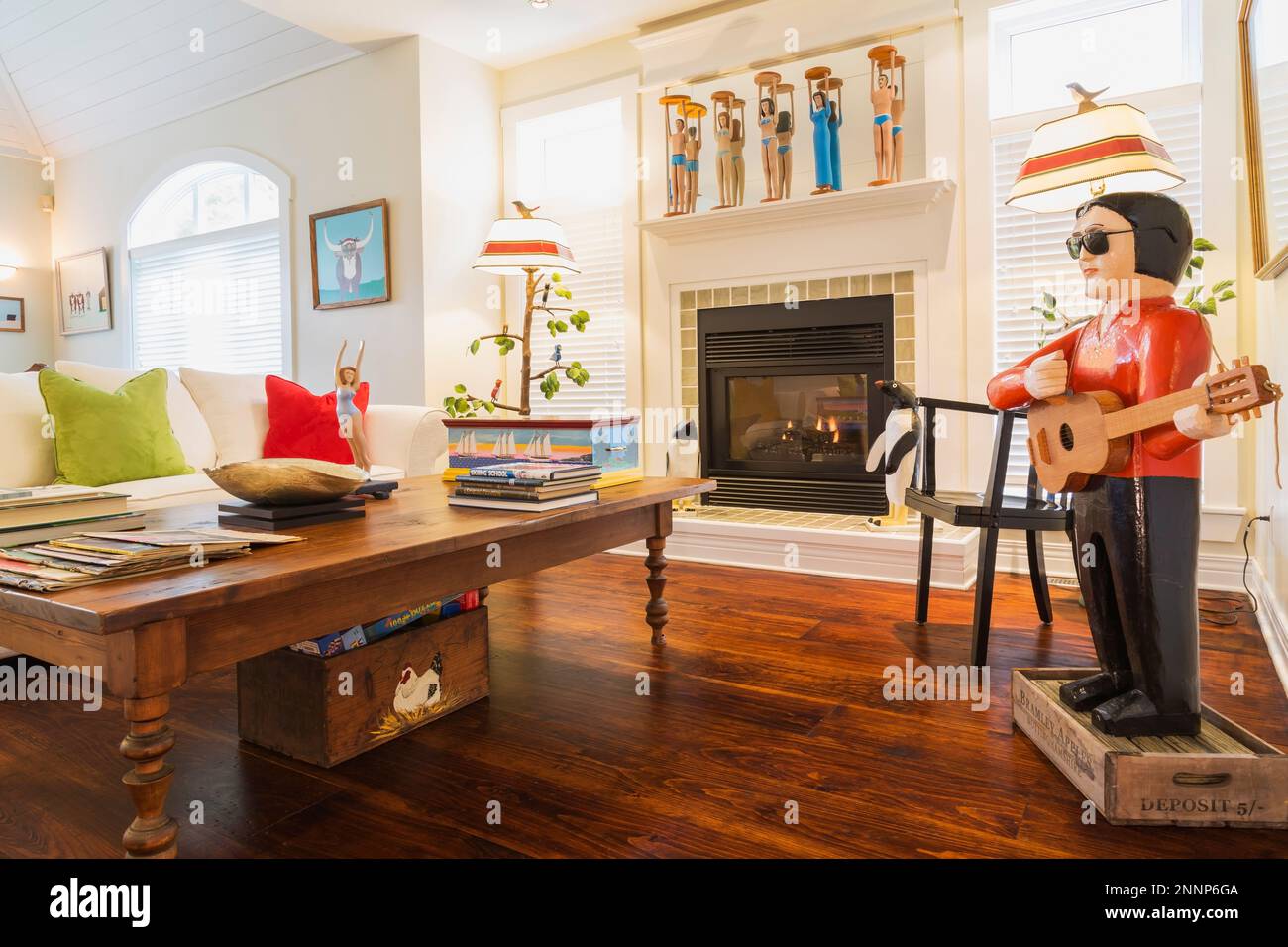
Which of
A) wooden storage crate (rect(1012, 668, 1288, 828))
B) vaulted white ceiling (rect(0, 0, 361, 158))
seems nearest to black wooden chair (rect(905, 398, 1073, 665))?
wooden storage crate (rect(1012, 668, 1288, 828))

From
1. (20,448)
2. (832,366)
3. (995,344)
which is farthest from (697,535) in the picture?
(20,448)

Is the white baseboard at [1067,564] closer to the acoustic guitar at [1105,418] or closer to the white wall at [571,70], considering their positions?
the acoustic guitar at [1105,418]

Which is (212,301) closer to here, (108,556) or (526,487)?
(526,487)

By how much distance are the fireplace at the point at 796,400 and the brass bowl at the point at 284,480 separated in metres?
2.69

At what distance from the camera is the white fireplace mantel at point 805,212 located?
11.5 ft

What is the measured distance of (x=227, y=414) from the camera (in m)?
3.37

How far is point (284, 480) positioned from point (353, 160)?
365 centimetres

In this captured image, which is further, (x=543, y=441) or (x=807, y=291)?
(x=807, y=291)

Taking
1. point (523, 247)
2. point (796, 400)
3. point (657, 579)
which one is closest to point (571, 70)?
point (523, 247)

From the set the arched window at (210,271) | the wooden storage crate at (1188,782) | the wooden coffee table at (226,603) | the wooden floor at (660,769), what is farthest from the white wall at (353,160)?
the wooden storage crate at (1188,782)

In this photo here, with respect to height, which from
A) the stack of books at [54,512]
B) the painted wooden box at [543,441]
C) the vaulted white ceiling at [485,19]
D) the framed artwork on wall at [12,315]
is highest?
the vaulted white ceiling at [485,19]

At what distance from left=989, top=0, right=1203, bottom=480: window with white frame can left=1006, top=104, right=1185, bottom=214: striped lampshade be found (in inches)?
29.4
